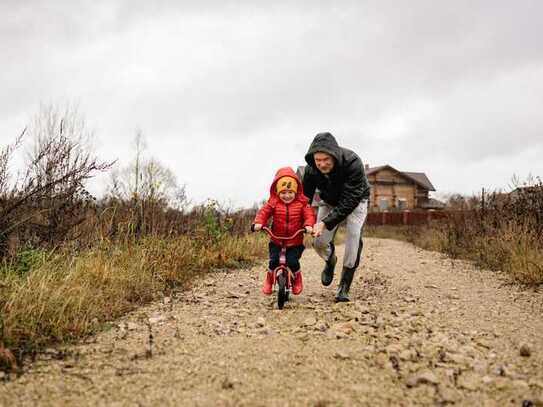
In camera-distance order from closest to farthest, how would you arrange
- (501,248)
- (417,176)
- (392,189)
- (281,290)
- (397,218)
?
(281,290) → (501,248) → (397,218) → (392,189) → (417,176)

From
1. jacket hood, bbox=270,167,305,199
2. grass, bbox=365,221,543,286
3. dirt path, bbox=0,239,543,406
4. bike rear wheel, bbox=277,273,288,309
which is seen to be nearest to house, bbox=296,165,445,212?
grass, bbox=365,221,543,286

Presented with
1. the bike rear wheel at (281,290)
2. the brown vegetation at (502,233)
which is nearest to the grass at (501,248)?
the brown vegetation at (502,233)

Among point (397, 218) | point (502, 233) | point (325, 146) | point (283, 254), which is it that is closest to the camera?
point (325, 146)

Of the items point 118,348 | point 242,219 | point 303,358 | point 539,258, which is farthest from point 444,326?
point 242,219

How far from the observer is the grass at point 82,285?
2955 mm

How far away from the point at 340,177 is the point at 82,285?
8.96ft

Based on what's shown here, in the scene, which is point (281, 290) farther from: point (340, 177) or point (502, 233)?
point (502, 233)

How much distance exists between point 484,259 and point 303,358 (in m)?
6.44

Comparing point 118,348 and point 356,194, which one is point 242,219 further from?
point 118,348

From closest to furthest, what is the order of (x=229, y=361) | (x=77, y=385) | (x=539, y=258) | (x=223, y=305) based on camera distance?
(x=77, y=385)
(x=229, y=361)
(x=223, y=305)
(x=539, y=258)

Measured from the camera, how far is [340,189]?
4.72m

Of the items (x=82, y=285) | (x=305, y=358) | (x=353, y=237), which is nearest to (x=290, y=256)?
(x=353, y=237)

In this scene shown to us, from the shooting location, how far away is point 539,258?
6.11 meters

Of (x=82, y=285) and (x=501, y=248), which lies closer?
(x=82, y=285)
